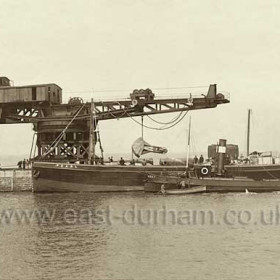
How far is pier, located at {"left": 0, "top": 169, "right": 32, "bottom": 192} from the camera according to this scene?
46531mm

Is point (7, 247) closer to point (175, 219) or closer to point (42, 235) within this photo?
point (42, 235)

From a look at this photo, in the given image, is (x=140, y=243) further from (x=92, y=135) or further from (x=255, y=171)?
(x=255, y=171)

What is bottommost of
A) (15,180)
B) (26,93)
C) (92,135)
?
(15,180)

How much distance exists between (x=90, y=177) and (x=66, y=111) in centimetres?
688

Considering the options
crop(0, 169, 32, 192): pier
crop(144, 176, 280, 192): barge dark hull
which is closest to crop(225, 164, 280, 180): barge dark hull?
crop(144, 176, 280, 192): barge dark hull

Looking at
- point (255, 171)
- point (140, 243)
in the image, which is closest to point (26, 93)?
point (255, 171)

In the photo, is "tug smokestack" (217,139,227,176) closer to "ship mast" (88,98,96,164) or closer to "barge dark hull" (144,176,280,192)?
"barge dark hull" (144,176,280,192)

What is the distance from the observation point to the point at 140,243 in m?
21.3

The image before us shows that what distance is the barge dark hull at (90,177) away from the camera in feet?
138

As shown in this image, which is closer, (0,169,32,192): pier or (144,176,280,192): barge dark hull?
(144,176,280,192): barge dark hull

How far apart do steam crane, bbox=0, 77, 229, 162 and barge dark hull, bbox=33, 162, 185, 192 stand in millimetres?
3321

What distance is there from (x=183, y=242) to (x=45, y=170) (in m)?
23.1

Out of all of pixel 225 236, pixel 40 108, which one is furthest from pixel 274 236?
pixel 40 108

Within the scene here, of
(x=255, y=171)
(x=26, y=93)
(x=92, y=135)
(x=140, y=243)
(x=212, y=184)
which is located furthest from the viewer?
(x=26, y=93)
